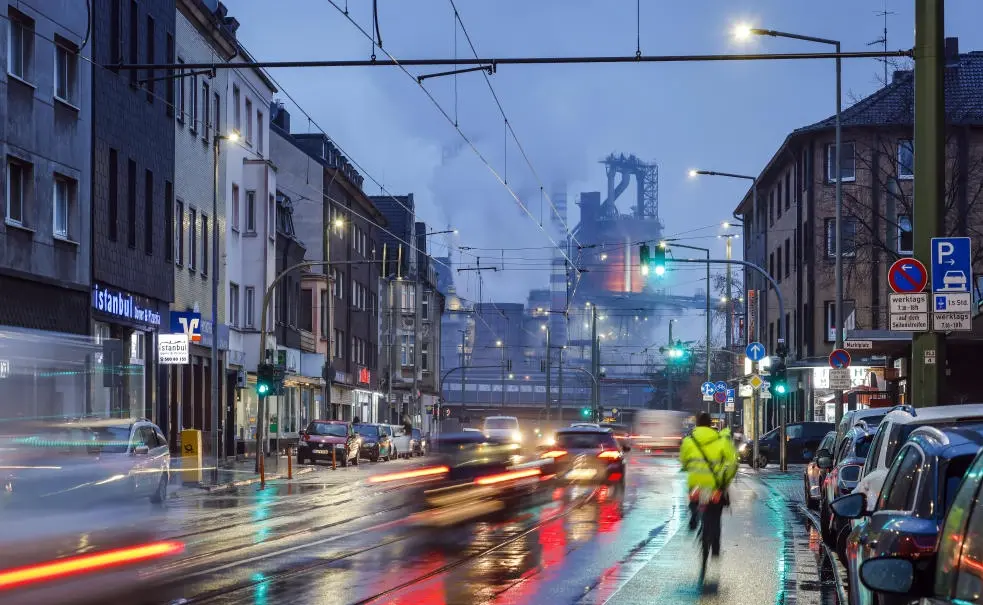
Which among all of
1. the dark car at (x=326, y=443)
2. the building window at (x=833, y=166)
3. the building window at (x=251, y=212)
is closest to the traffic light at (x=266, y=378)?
the dark car at (x=326, y=443)

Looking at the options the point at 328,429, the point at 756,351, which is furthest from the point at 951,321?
the point at 328,429

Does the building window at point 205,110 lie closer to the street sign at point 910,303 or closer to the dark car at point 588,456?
the dark car at point 588,456

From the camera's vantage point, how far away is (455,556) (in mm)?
18062

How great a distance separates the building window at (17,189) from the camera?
107 feet

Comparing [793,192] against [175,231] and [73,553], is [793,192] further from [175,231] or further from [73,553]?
[73,553]

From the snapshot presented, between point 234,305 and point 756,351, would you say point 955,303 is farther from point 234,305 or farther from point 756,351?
point 234,305

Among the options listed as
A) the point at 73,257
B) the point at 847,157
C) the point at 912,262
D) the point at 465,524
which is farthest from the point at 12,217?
the point at 847,157

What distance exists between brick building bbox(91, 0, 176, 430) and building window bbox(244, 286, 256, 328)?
1378 cm

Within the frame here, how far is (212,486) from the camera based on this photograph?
36812 millimetres

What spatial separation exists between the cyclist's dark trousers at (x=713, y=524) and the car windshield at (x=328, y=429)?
39.6 metres

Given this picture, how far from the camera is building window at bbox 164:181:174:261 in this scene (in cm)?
4528

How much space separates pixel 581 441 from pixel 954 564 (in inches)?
1149

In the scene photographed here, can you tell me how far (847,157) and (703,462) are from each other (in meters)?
53.2

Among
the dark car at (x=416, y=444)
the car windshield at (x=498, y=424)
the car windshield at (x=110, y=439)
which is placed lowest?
the dark car at (x=416, y=444)
